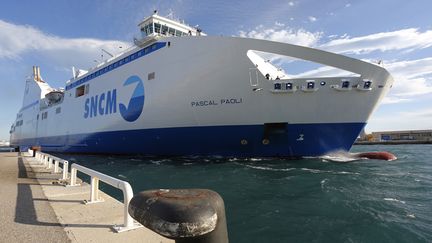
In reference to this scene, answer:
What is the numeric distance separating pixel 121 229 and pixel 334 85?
13.6 m

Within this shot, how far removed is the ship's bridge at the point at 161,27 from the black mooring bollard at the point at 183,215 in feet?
77.2

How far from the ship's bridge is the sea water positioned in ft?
48.7

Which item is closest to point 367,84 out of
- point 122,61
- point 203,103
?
point 203,103

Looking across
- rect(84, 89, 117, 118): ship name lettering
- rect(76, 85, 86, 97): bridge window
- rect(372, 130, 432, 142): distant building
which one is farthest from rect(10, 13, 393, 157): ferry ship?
rect(372, 130, 432, 142): distant building

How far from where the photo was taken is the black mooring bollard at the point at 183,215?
5.87 ft

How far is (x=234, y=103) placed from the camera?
15.7 meters

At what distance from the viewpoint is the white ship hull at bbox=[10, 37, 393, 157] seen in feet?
49.8

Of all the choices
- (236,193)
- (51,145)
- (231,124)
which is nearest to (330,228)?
(236,193)

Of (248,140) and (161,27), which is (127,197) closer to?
(248,140)

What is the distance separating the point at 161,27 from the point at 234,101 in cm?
1373

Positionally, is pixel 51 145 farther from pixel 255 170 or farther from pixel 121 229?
pixel 121 229

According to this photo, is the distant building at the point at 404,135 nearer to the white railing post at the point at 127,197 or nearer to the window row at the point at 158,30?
the window row at the point at 158,30

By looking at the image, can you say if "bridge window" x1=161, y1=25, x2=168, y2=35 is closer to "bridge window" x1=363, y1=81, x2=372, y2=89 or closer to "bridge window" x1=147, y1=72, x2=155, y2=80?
"bridge window" x1=147, y1=72, x2=155, y2=80

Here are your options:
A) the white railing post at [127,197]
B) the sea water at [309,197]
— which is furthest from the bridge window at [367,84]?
the white railing post at [127,197]
